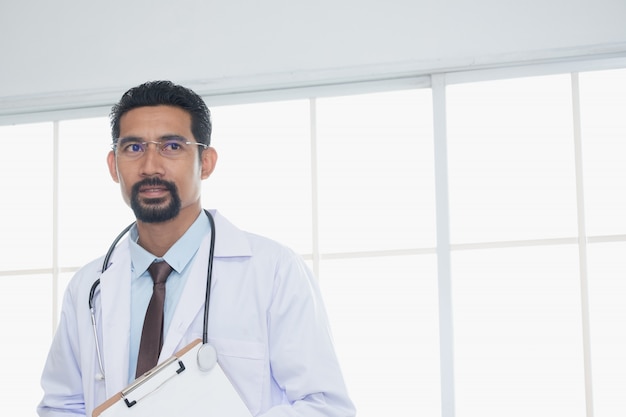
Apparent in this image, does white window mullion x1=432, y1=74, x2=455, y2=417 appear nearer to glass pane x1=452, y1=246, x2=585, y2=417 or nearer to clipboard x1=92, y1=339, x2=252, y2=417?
glass pane x1=452, y1=246, x2=585, y2=417

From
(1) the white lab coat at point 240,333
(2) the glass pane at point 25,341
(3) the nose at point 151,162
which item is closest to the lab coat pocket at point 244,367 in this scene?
(1) the white lab coat at point 240,333

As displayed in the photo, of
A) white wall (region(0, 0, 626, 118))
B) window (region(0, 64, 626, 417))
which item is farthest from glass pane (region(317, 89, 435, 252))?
white wall (region(0, 0, 626, 118))

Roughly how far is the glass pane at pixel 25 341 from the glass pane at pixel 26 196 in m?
0.08

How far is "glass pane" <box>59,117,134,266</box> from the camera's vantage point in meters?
3.08

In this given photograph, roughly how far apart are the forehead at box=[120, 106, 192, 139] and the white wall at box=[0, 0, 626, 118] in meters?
1.01

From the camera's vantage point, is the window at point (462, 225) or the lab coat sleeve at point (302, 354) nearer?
the lab coat sleeve at point (302, 354)

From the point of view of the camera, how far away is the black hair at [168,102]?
1894 mm

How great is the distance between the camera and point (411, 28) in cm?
279

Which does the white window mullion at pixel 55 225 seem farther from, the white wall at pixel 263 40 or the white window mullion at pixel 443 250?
the white window mullion at pixel 443 250

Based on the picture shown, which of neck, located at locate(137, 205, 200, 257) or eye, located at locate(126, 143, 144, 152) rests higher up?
eye, located at locate(126, 143, 144, 152)

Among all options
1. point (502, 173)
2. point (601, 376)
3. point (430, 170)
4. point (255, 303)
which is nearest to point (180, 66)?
point (430, 170)

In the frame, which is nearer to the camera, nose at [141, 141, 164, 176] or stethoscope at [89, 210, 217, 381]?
stethoscope at [89, 210, 217, 381]

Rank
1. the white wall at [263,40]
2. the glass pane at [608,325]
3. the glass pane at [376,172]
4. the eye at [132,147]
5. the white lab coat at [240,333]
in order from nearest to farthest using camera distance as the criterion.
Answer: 1. the white lab coat at [240,333]
2. the eye at [132,147]
3. the glass pane at [608,325]
4. the white wall at [263,40]
5. the glass pane at [376,172]

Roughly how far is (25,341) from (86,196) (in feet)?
1.82
